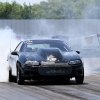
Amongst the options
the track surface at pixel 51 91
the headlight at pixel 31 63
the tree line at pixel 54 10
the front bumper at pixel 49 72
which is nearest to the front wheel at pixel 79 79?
the track surface at pixel 51 91

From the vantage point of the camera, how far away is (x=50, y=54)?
16031mm

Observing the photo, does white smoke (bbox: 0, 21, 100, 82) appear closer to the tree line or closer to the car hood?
the car hood

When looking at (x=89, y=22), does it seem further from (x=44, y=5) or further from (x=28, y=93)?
(x=44, y=5)

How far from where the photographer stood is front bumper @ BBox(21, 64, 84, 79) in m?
15.7

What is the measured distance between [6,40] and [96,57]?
541 cm

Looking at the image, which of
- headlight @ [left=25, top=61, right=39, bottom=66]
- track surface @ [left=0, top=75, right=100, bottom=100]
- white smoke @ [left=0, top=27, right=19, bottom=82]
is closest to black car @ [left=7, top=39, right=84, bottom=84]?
headlight @ [left=25, top=61, right=39, bottom=66]

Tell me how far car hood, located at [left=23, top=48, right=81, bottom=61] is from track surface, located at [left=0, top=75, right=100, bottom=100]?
716mm

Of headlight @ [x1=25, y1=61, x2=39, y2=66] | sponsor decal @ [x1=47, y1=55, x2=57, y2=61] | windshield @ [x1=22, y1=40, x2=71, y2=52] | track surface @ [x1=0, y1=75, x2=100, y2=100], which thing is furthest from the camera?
windshield @ [x1=22, y1=40, x2=71, y2=52]

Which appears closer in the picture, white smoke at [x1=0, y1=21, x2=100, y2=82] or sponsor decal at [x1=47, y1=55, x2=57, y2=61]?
sponsor decal at [x1=47, y1=55, x2=57, y2=61]

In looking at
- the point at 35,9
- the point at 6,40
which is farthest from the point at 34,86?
the point at 35,9

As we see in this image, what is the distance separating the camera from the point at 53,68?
15.7 metres

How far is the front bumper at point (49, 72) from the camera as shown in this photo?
15727 mm

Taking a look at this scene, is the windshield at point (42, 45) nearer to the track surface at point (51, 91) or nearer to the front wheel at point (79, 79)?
the track surface at point (51, 91)

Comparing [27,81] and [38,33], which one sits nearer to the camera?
[27,81]
